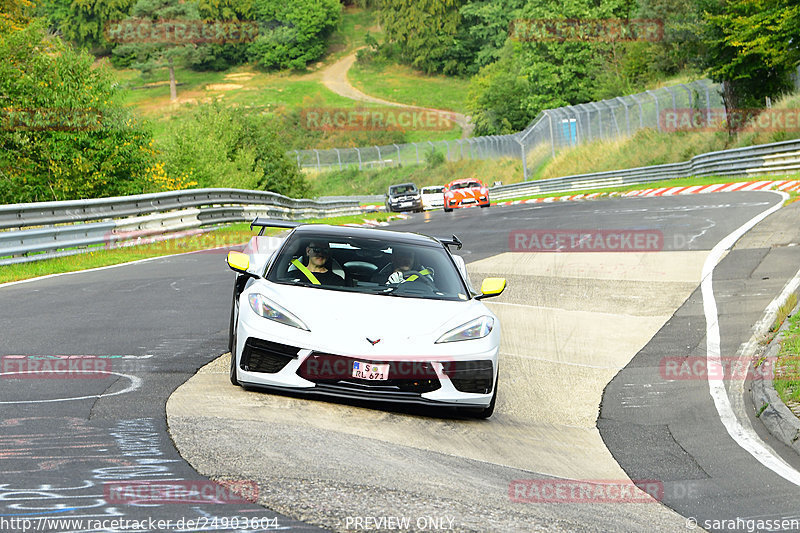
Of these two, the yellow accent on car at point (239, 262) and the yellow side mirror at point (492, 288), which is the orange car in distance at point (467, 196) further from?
the yellow accent on car at point (239, 262)

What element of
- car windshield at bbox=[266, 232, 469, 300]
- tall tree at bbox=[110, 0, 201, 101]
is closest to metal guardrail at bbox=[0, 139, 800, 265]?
car windshield at bbox=[266, 232, 469, 300]

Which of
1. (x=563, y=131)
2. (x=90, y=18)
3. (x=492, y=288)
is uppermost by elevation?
(x=492, y=288)

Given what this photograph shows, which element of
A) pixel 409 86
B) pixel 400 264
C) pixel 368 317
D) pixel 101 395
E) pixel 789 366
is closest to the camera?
pixel 101 395

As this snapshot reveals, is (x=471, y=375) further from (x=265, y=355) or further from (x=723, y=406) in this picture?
(x=723, y=406)

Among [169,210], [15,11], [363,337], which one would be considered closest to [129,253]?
[169,210]

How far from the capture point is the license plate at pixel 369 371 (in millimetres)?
7152

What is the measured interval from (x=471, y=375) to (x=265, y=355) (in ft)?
4.77

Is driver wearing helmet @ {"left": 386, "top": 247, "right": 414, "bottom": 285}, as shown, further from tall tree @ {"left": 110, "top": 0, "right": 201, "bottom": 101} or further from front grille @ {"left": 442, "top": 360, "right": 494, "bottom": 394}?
tall tree @ {"left": 110, "top": 0, "right": 201, "bottom": 101}

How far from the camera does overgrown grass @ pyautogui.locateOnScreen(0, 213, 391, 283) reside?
16.7 m

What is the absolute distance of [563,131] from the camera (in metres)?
61.4

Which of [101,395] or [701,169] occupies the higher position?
[101,395]

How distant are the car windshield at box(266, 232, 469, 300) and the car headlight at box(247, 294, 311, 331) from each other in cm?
47

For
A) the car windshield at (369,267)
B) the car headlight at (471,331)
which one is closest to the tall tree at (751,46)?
the car windshield at (369,267)

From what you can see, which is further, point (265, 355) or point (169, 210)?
point (169, 210)
